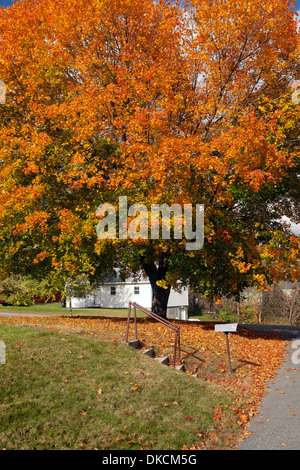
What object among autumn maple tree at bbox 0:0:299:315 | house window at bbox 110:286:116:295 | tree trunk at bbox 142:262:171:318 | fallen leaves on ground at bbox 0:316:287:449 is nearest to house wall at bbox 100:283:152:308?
house window at bbox 110:286:116:295

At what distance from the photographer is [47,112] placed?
591 inches

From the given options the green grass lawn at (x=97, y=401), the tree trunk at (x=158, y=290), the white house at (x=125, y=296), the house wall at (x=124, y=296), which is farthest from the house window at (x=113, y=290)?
the green grass lawn at (x=97, y=401)

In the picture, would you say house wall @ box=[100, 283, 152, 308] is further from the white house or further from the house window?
the house window

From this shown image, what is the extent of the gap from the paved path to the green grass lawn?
0.51m

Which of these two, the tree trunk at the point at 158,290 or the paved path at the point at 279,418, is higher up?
the tree trunk at the point at 158,290

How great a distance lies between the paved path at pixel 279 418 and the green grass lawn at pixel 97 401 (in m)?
0.51

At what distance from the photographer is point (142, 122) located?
13844 millimetres

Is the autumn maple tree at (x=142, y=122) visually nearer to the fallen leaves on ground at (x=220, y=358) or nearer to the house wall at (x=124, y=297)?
the fallen leaves on ground at (x=220, y=358)

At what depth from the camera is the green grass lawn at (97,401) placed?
234 inches

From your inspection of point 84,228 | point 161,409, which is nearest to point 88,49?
point 84,228

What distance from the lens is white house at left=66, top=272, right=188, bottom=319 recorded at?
4394cm

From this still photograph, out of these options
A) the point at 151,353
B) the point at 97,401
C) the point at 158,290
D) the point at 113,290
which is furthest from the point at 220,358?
the point at 113,290

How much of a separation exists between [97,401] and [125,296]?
127 ft

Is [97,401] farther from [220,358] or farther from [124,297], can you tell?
[124,297]
